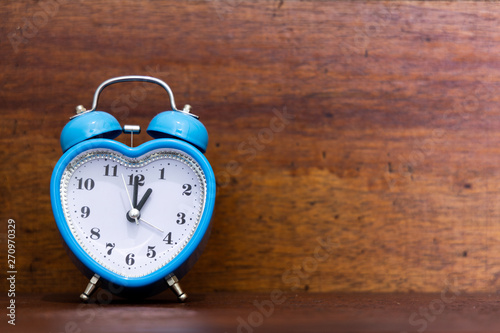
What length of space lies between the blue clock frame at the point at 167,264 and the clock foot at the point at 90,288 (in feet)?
0.04

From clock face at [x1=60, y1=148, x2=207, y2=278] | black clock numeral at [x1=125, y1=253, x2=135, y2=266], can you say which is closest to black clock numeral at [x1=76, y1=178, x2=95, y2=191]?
clock face at [x1=60, y1=148, x2=207, y2=278]

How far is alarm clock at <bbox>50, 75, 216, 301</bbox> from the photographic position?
107 cm

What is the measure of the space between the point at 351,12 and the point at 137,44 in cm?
49

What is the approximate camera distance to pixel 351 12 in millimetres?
1362

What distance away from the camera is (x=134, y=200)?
109 centimetres

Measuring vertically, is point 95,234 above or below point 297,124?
below

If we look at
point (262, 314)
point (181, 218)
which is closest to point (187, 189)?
point (181, 218)

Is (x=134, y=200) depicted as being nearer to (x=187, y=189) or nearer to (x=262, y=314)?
(x=187, y=189)

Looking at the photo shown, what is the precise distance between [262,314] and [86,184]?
404 millimetres

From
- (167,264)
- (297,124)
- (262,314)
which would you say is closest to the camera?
(262,314)

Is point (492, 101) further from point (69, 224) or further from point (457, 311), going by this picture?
point (69, 224)

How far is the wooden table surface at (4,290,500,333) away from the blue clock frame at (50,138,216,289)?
0.05m

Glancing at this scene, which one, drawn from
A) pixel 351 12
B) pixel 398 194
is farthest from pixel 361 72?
pixel 398 194

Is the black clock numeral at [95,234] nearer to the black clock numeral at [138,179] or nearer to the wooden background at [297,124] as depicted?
the black clock numeral at [138,179]
